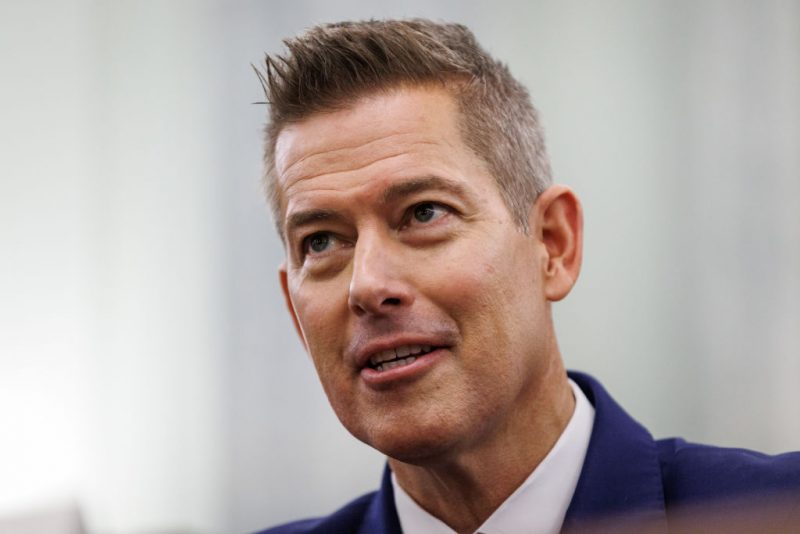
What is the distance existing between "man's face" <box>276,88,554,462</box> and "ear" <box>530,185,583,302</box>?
4 centimetres

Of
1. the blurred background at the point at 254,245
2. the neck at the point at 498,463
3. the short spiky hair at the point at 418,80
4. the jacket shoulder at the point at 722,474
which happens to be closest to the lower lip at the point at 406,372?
the neck at the point at 498,463

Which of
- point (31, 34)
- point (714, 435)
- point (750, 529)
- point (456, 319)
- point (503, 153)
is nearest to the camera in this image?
point (750, 529)

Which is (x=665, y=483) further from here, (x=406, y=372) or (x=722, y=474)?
(x=406, y=372)

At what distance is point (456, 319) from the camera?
153cm

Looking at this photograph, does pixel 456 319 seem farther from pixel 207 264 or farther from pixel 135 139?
pixel 135 139

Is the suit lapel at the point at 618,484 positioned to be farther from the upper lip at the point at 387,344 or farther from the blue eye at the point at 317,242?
the blue eye at the point at 317,242

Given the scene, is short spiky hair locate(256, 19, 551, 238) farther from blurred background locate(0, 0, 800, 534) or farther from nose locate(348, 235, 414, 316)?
blurred background locate(0, 0, 800, 534)

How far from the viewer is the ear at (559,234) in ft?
5.65

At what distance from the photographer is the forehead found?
1.59m

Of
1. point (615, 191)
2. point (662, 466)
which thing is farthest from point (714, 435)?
point (662, 466)

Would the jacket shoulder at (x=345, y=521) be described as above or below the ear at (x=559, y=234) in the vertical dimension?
below

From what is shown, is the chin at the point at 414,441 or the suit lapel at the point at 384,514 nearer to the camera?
the chin at the point at 414,441

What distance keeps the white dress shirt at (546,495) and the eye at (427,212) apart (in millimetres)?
450

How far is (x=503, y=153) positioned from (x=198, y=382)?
62.3 inches
